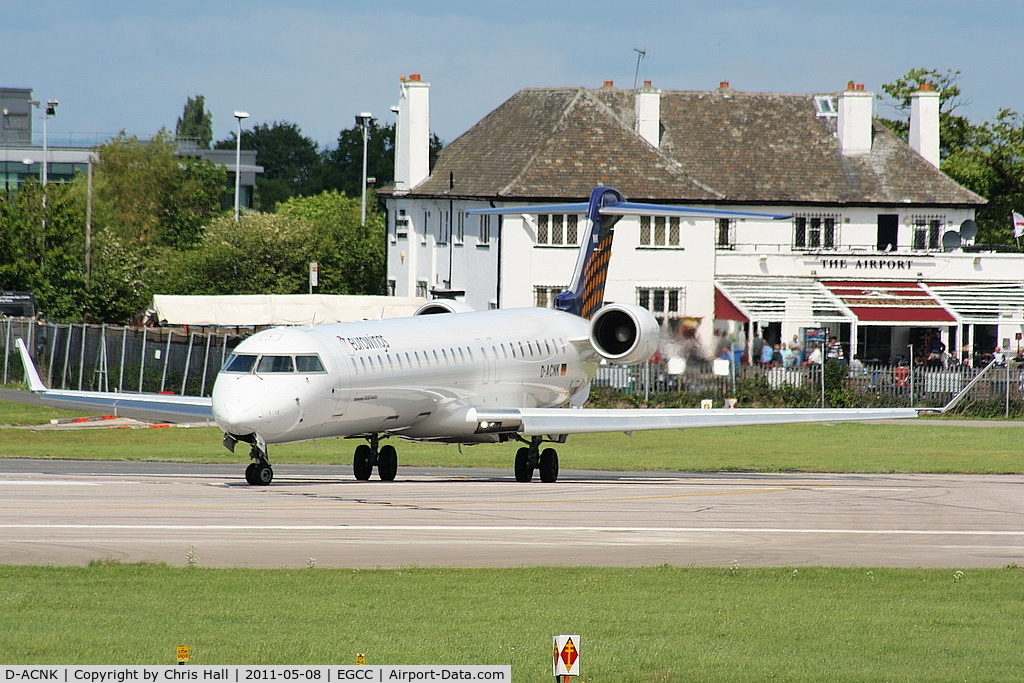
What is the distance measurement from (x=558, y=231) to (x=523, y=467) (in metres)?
31.4

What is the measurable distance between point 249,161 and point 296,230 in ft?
300

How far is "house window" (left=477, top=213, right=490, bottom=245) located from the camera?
206 feet

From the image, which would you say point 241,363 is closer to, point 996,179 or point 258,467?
point 258,467

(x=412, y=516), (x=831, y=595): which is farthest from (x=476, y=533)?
(x=831, y=595)

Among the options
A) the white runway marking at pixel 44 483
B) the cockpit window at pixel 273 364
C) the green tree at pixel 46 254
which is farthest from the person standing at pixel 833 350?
Result: the green tree at pixel 46 254

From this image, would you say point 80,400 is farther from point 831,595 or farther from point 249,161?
Result: point 249,161

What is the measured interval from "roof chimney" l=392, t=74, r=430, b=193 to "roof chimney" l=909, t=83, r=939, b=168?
22566 millimetres

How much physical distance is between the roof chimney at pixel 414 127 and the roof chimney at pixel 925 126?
22566 millimetres

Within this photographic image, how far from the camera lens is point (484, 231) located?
63250 millimetres

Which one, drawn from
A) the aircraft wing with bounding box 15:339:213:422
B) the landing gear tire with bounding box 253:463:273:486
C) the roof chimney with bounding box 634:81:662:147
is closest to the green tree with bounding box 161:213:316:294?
the roof chimney with bounding box 634:81:662:147

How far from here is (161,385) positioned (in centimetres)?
5231

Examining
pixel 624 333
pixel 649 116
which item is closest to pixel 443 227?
pixel 649 116

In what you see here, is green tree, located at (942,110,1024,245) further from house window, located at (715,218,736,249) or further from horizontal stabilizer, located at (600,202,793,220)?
horizontal stabilizer, located at (600,202,793,220)

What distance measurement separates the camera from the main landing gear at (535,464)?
3098 cm
